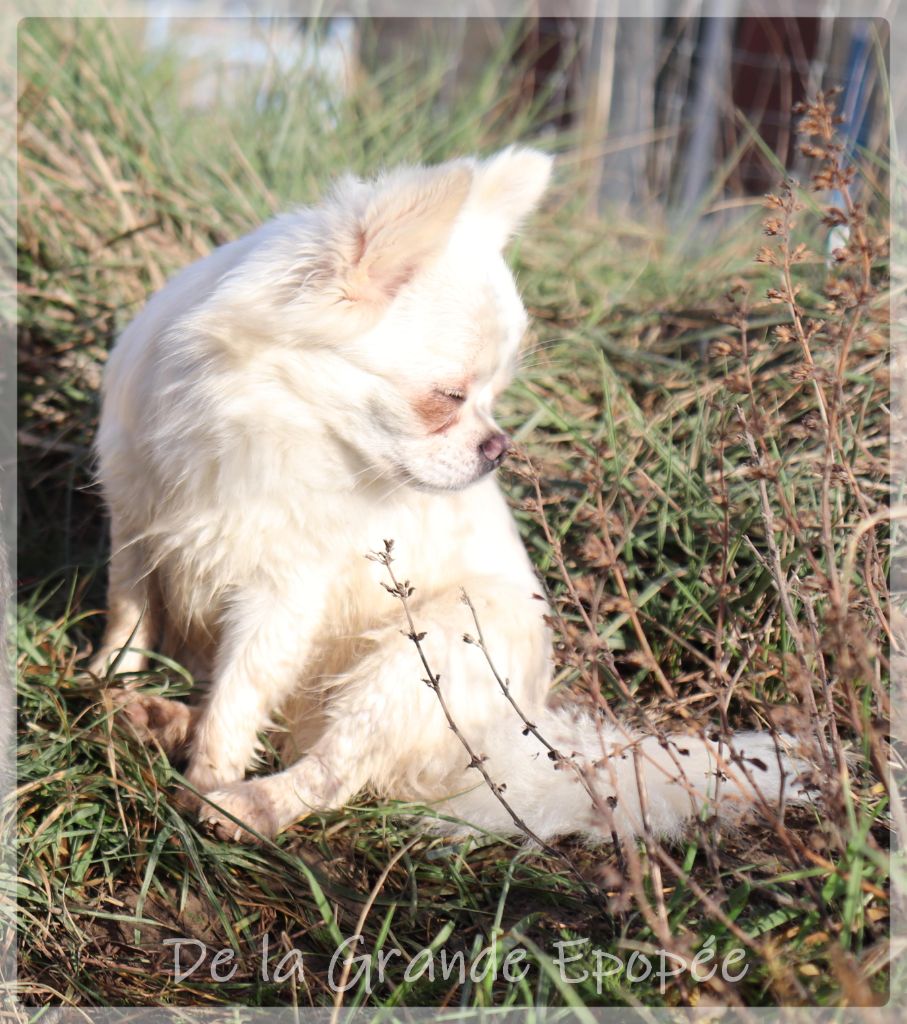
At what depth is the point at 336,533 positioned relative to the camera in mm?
2516

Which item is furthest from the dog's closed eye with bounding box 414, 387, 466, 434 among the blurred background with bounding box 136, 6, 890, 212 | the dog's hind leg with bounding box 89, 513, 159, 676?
the blurred background with bounding box 136, 6, 890, 212

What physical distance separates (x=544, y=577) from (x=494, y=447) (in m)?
0.67

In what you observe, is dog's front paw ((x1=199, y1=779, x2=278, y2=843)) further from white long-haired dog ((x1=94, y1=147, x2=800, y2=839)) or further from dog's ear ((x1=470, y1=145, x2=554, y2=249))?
dog's ear ((x1=470, y1=145, x2=554, y2=249))

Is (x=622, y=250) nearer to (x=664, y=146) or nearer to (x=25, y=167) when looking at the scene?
(x=664, y=146)

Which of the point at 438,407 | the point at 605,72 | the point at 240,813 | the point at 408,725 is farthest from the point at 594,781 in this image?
the point at 605,72

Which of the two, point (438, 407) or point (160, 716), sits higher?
point (438, 407)

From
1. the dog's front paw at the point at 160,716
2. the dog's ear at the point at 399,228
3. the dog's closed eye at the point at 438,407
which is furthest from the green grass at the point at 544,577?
the dog's ear at the point at 399,228

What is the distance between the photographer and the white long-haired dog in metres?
2.28

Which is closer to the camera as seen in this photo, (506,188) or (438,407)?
(438,407)

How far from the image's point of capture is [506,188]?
2619 millimetres

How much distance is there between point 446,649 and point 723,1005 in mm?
1082

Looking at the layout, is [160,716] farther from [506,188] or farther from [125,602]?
[506,188]

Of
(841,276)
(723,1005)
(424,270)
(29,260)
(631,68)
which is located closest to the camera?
(723,1005)

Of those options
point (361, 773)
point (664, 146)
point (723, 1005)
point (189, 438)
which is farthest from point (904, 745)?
point (664, 146)
